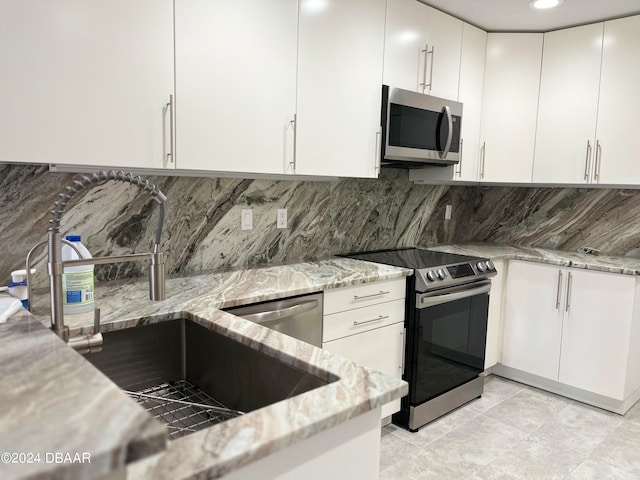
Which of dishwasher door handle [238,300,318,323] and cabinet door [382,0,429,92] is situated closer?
dishwasher door handle [238,300,318,323]

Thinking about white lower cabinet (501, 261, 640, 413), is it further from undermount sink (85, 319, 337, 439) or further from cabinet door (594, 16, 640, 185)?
undermount sink (85, 319, 337, 439)

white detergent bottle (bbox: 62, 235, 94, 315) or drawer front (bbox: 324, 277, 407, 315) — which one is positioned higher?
white detergent bottle (bbox: 62, 235, 94, 315)

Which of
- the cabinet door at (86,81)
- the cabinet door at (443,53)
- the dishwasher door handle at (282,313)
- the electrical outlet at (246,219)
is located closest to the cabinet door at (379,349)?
the dishwasher door handle at (282,313)

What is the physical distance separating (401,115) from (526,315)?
5.21 ft

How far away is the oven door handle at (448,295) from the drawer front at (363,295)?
4.1 inches

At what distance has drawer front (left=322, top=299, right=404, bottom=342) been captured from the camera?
2113mm

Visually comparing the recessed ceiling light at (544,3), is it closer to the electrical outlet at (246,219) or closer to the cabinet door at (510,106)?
the cabinet door at (510,106)

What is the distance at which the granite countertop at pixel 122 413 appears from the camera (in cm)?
54

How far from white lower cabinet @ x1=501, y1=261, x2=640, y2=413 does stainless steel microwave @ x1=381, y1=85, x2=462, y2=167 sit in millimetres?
969

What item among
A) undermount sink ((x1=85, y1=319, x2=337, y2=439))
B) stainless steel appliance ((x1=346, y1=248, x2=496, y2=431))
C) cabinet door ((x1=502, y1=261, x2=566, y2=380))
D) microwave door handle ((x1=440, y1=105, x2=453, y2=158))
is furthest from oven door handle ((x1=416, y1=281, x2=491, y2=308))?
undermount sink ((x1=85, y1=319, x2=337, y2=439))

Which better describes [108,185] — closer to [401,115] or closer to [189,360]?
[189,360]

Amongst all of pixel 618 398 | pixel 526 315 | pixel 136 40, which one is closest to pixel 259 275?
pixel 136 40

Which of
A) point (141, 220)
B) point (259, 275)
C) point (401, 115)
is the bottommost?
point (259, 275)

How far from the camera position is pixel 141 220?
2051 mm
